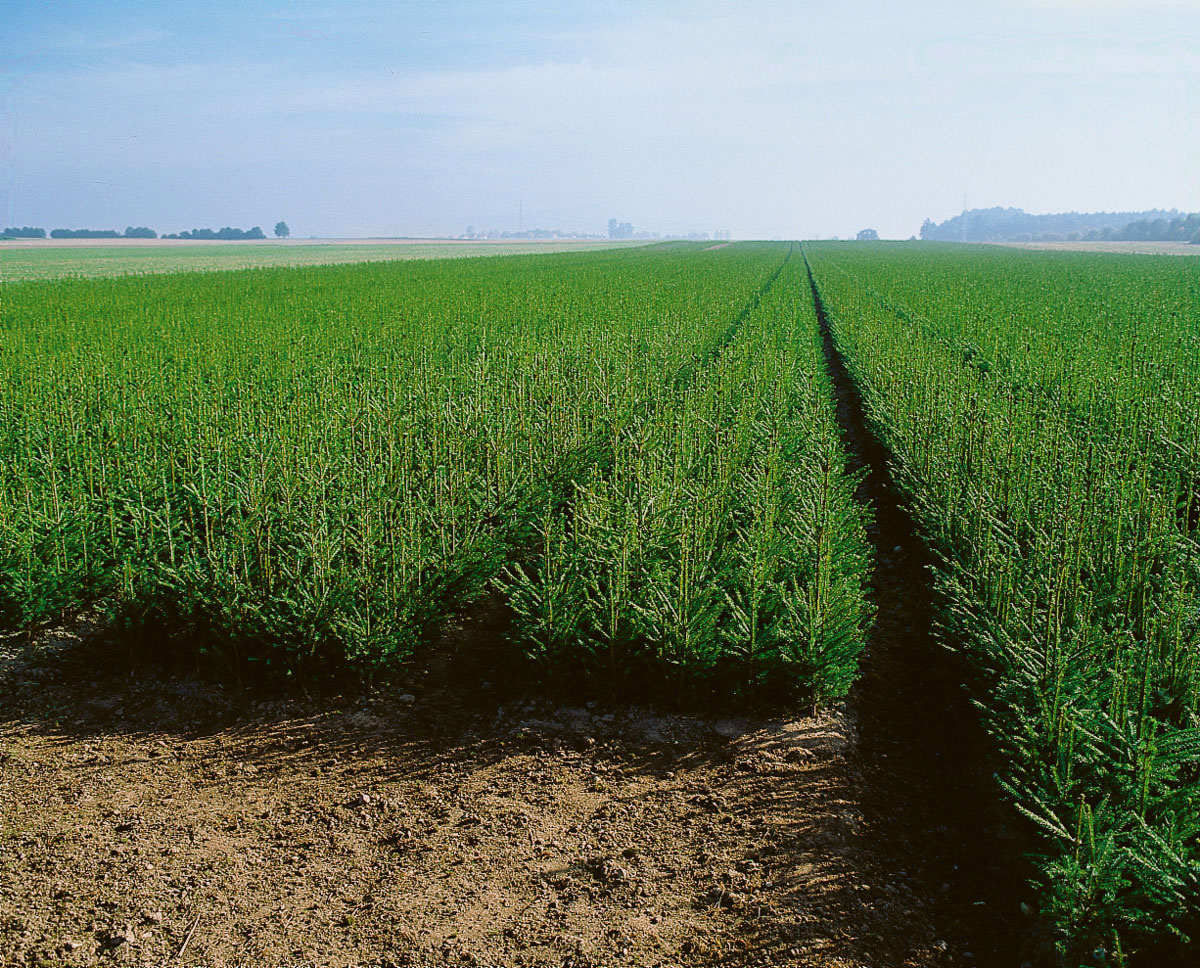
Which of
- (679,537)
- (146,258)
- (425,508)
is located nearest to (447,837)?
(679,537)

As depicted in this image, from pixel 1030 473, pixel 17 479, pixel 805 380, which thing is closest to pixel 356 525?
pixel 17 479

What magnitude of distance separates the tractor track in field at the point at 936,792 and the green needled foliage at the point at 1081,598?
171mm

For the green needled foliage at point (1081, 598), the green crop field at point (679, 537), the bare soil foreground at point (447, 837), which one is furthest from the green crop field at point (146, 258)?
the green needled foliage at point (1081, 598)

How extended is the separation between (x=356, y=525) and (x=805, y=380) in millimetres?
6475

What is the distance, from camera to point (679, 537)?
17.5 feet

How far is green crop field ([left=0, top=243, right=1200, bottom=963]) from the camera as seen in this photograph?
3.62 meters

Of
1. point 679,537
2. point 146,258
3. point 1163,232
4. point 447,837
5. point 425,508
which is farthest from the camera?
point 1163,232

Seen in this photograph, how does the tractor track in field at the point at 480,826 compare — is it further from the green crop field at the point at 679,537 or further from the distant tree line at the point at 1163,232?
the distant tree line at the point at 1163,232

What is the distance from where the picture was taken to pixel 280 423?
26.8 ft

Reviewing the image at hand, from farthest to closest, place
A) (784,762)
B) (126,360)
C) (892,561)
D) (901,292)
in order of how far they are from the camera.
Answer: (901,292)
(126,360)
(892,561)
(784,762)

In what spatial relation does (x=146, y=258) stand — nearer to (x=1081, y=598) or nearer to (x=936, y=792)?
(x=1081, y=598)

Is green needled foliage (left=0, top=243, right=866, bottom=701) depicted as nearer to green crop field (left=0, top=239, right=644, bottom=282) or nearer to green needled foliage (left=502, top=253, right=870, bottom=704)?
green needled foliage (left=502, top=253, right=870, bottom=704)

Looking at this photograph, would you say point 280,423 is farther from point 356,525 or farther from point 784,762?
point 784,762

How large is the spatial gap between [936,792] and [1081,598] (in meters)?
1.48
